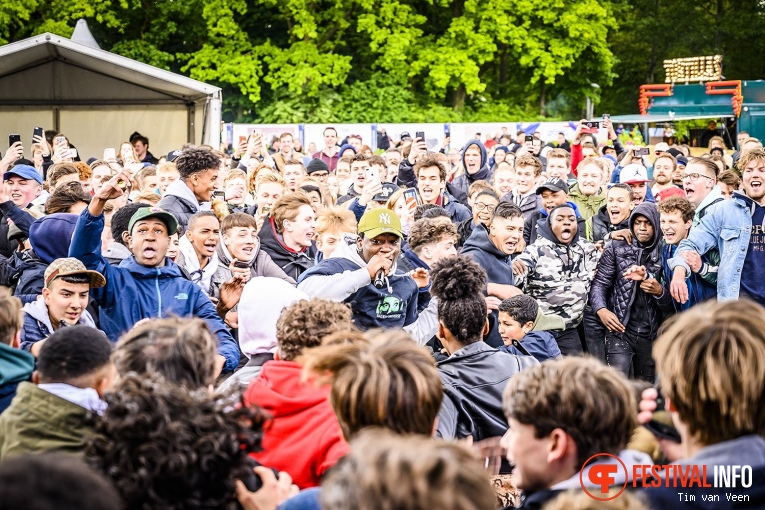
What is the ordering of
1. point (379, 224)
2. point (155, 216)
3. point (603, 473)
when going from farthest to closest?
point (379, 224), point (155, 216), point (603, 473)

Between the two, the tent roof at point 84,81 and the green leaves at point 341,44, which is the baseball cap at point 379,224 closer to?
the tent roof at point 84,81

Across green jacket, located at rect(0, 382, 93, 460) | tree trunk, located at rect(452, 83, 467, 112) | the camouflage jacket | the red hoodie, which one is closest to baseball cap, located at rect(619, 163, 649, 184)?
the camouflage jacket

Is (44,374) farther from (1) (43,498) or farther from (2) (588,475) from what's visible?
(2) (588,475)

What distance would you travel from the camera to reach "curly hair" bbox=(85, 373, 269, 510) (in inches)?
92.1

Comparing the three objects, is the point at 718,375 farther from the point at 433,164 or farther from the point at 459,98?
the point at 459,98

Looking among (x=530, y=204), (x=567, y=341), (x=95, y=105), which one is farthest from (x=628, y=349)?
(x=95, y=105)

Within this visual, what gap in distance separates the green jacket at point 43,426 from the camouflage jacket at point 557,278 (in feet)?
16.3

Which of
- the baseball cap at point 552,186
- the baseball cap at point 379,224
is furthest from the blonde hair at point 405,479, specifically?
the baseball cap at point 552,186

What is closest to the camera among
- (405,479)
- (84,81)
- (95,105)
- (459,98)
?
(405,479)

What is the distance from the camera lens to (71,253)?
4918mm

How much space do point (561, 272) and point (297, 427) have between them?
4411 mm

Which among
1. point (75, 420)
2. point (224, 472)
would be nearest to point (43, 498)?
point (224, 472)

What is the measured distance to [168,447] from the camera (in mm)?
2367

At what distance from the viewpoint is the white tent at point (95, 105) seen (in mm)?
15430
